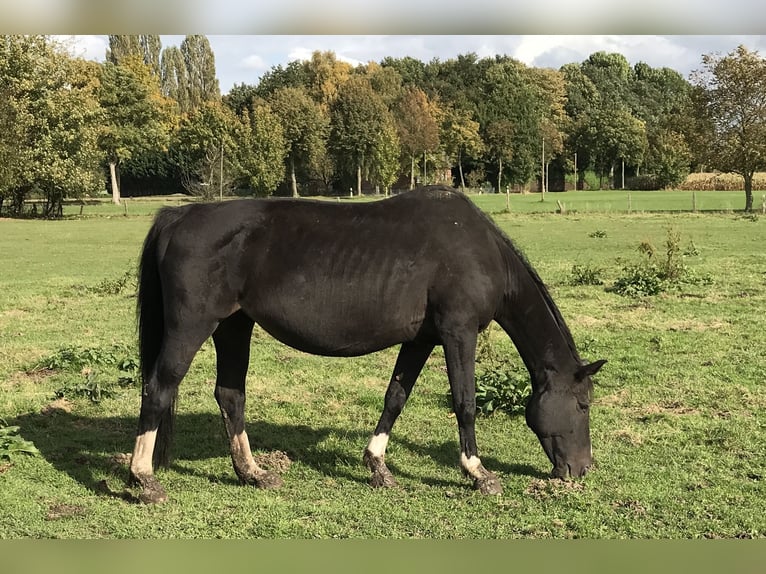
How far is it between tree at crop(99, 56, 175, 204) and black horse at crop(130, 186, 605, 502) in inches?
1985

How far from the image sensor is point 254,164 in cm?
4184

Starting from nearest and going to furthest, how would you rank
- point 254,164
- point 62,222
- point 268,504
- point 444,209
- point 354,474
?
1. point 268,504
2. point 444,209
3. point 354,474
4. point 62,222
5. point 254,164

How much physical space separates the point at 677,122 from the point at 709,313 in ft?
105

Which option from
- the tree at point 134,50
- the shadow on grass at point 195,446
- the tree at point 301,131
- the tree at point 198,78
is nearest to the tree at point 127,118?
the tree at point 134,50

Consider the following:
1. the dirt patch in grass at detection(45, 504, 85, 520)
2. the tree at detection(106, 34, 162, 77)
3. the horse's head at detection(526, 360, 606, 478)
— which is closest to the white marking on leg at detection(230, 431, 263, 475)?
the dirt patch in grass at detection(45, 504, 85, 520)

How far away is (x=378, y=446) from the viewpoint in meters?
5.16

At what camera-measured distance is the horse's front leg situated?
479 centimetres

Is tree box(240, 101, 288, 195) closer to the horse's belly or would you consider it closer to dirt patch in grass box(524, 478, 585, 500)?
the horse's belly

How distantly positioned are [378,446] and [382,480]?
28 cm

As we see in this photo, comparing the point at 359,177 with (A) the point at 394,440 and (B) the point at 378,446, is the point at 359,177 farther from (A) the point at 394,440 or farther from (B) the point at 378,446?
(B) the point at 378,446

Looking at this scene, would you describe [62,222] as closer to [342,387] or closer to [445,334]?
[342,387]

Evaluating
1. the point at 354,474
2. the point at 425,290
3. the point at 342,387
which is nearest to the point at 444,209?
the point at 425,290

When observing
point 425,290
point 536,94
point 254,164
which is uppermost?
point 536,94

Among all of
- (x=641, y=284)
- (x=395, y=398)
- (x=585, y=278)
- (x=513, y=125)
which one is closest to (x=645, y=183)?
(x=513, y=125)
